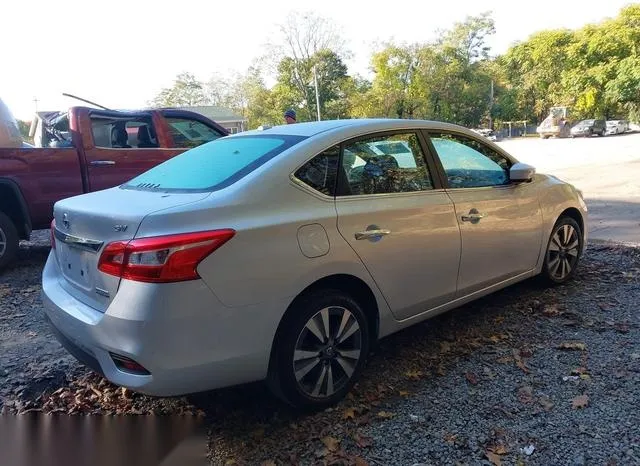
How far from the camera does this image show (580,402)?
2877mm

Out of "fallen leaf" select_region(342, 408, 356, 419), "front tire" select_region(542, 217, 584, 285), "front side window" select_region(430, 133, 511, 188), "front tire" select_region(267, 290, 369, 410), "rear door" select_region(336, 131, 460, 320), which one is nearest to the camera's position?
"front tire" select_region(267, 290, 369, 410)

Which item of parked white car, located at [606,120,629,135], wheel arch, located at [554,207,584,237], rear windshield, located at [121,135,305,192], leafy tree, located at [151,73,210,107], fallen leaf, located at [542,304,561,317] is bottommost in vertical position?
fallen leaf, located at [542,304,561,317]

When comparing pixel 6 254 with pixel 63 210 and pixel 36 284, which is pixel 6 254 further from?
pixel 63 210

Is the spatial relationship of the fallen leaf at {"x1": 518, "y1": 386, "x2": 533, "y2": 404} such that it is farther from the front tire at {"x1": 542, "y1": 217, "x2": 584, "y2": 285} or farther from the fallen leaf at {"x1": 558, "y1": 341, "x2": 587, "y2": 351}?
the front tire at {"x1": 542, "y1": 217, "x2": 584, "y2": 285}

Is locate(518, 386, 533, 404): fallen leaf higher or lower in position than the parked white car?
lower

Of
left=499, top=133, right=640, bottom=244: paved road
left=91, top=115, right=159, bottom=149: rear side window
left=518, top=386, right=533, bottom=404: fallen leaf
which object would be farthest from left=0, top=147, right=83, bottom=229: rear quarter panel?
left=499, top=133, right=640, bottom=244: paved road

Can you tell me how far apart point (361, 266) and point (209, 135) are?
495 centimetres

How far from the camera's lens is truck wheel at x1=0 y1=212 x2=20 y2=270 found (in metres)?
5.75

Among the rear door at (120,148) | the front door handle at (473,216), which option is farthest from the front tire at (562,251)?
the rear door at (120,148)

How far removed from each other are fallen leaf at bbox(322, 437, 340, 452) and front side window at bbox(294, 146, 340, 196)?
132 centimetres

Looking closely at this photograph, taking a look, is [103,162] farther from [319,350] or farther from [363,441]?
[363,441]

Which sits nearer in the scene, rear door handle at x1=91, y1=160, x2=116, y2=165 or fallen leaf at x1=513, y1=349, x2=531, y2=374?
fallen leaf at x1=513, y1=349, x2=531, y2=374

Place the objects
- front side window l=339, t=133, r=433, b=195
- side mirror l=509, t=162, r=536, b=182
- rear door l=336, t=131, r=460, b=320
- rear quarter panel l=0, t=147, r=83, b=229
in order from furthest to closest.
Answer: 1. rear quarter panel l=0, t=147, r=83, b=229
2. side mirror l=509, t=162, r=536, b=182
3. front side window l=339, t=133, r=433, b=195
4. rear door l=336, t=131, r=460, b=320

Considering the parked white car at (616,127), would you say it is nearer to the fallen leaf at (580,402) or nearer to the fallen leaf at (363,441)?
the fallen leaf at (580,402)
